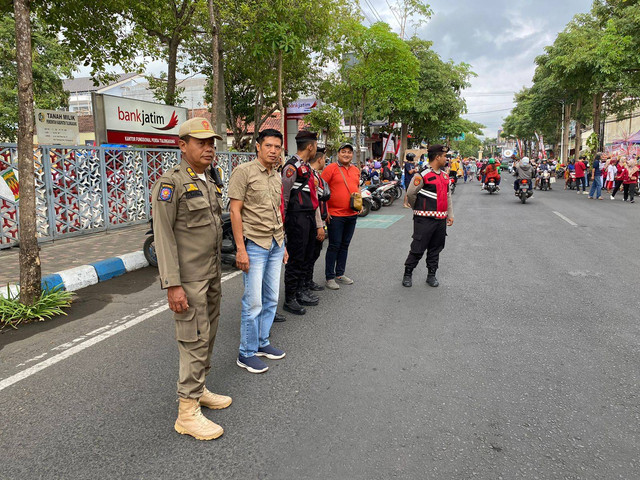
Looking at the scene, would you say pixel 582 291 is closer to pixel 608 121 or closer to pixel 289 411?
pixel 289 411

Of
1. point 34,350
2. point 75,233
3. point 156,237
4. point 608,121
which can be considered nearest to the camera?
point 156,237

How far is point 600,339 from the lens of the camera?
3.84 metres

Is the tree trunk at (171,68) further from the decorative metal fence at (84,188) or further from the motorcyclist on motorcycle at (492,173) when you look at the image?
the motorcyclist on motorcycle at (492,173)

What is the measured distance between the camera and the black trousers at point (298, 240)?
4.41m

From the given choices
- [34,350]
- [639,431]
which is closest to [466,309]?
[639,431]

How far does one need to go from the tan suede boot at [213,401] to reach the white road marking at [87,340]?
1484 mm

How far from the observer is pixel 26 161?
4.57m

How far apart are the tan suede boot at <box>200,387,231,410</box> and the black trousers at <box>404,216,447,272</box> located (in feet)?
11.2

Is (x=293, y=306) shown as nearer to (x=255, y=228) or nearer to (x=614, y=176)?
(x=255, y=228)

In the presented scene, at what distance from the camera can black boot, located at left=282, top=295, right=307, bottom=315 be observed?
15.1 ft

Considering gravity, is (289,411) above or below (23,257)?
below

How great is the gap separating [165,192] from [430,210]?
12.7ft

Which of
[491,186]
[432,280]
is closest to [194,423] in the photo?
[432,280]

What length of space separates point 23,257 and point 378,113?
2900 cm
